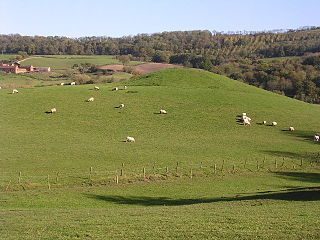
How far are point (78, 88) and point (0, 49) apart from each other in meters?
121

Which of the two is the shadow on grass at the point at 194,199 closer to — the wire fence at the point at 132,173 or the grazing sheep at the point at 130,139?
the wire fence at the point at 132,173

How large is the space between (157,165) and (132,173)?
3894 mm

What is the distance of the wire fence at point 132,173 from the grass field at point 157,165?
0.35ft

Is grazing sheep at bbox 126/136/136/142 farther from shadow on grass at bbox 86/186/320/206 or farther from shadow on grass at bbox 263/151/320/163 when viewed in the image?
shadow on grass at bbox 86/186/320/206

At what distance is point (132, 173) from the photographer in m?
36.1

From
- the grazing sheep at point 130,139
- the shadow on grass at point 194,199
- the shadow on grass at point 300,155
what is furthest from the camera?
the grazing sheep at point 130,139

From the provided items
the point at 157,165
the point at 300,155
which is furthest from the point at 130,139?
the point at 300,155

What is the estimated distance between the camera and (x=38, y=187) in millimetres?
31766

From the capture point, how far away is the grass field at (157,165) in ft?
64.5

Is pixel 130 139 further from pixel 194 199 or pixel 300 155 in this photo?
pixel 194 199

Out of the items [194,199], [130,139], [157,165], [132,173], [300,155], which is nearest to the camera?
[194,199]

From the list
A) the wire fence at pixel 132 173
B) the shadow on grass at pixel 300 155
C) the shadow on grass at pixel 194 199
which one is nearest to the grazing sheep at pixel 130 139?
the wire fence at pixel 132 173

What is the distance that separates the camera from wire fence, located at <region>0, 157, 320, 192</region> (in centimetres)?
3234

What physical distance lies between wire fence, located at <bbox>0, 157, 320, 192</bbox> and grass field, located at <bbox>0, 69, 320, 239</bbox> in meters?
0.11
